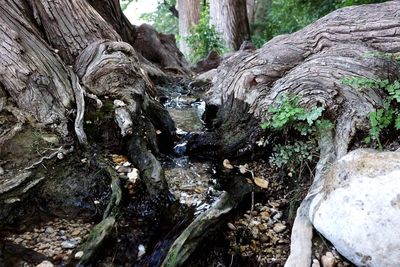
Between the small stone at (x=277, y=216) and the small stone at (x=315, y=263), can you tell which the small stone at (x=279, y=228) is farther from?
the small stone at (x=315, y=263)

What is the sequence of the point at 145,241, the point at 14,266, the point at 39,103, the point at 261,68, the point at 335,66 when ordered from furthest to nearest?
1. the point at 261,68
2. the point at 335,66
3. the point at 39,103
4. the point at 145,241
5. the point at 14,266

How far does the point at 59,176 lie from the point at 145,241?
837 millimetres

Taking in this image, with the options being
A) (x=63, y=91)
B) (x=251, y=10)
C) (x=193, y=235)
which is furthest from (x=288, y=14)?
(x=193, y=235)

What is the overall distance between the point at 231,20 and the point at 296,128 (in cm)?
561

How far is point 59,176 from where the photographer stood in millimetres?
2457

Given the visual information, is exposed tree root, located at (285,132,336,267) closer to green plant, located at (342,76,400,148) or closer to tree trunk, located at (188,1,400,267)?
tree trunk, located at (188,1,400,267)

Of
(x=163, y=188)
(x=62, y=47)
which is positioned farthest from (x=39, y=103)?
(x=163, y=188)

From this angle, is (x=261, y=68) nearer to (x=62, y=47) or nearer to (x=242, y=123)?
(x=242, y=123)

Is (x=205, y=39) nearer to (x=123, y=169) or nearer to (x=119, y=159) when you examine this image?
(x=119, y=159)

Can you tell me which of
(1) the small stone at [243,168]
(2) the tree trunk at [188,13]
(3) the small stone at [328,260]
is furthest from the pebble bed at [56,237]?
(2) the tree trunk at [188,13]

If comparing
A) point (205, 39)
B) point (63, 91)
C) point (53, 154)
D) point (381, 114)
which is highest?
point (63, 91)

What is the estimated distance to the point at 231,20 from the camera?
25.2ft

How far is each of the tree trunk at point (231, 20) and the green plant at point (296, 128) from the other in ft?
17.6

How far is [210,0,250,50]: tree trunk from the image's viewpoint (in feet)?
24.8
